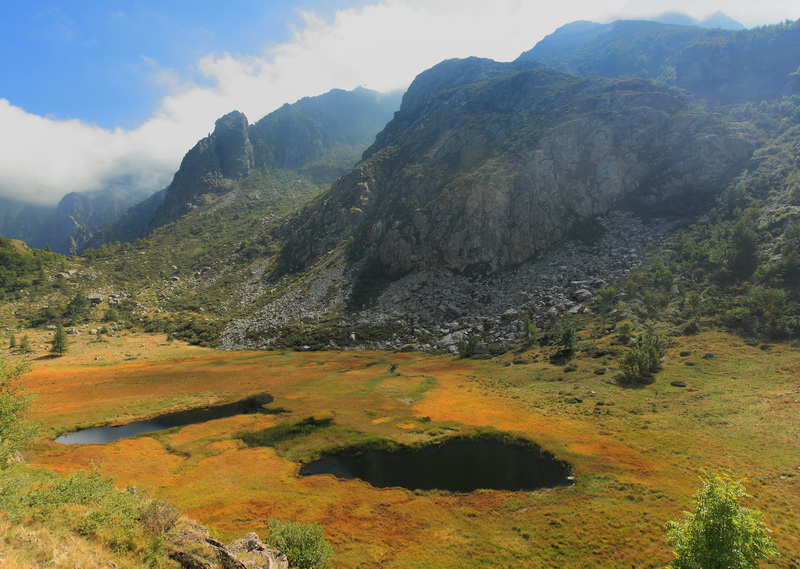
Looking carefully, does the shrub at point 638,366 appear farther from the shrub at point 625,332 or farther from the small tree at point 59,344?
the small tree at point 59,344

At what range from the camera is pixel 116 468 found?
42.2 m

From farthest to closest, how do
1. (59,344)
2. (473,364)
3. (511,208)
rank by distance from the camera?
1. (511,208)
2. (59,344)
3. (473,364)

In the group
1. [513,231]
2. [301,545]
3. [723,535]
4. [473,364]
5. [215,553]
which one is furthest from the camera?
[513,231]

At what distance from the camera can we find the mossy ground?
95.8ft

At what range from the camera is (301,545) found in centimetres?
2517

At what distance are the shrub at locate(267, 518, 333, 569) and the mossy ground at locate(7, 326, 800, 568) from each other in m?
2.90

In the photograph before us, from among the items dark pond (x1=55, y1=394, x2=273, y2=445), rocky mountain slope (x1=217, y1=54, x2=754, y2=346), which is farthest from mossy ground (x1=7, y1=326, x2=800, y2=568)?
rocky mountain slope (x1=217, y1=54, x2=754, y2=346)

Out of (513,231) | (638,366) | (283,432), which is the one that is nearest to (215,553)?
(283,432)

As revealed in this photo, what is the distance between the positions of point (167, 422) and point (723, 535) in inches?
2902

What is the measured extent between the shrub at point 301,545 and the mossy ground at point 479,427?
9.51 ft

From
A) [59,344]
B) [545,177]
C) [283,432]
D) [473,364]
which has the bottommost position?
[473,364]

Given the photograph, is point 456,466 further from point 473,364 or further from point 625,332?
point 625,332

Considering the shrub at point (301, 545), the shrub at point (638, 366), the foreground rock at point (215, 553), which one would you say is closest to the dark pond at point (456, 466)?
the shrub at point (301, 545)

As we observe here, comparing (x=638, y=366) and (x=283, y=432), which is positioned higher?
(x=638, y=366)
